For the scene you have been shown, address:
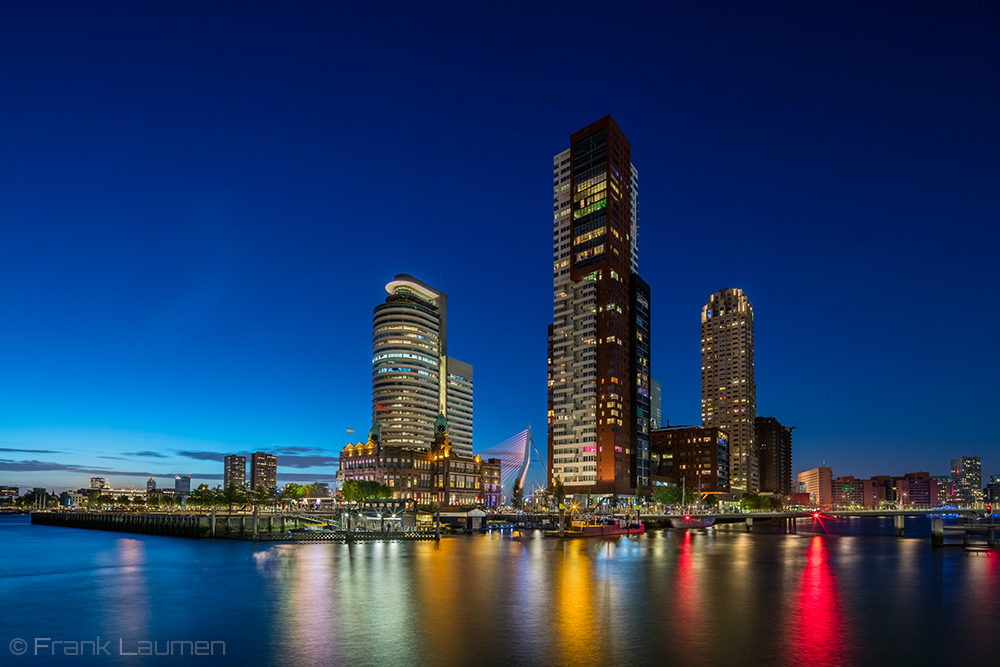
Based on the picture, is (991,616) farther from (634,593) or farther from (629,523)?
(629,523)

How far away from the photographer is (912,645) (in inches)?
1545

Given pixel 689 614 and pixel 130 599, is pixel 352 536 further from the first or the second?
pixel 689 614

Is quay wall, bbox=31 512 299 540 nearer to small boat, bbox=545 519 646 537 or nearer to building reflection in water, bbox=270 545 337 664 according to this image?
building reflection in water, bbox=270 545 337 664

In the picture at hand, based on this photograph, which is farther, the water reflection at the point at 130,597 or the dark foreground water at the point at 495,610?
the water reflection at the point at 130,597

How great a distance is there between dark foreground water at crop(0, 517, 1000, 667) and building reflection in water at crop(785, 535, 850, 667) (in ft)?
0.59

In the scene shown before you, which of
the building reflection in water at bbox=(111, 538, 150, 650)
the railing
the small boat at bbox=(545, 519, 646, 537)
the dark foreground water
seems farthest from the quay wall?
the small boat at bbox=(545, 519, 646, 537)

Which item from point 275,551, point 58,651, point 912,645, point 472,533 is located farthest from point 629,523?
point 58,651

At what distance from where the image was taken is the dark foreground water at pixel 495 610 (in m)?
35.9

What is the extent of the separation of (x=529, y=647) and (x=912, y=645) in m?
21.7

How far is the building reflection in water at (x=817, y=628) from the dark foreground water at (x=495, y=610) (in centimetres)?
18

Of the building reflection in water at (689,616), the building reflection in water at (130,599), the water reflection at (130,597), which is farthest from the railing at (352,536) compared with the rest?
the building reflection in water at (689,616)

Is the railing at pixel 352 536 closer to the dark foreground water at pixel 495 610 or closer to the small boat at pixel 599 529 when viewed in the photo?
the dark foreground water at pixel 495 610

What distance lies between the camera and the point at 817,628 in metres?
43.2

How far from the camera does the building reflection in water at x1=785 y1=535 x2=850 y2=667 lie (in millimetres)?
35625
